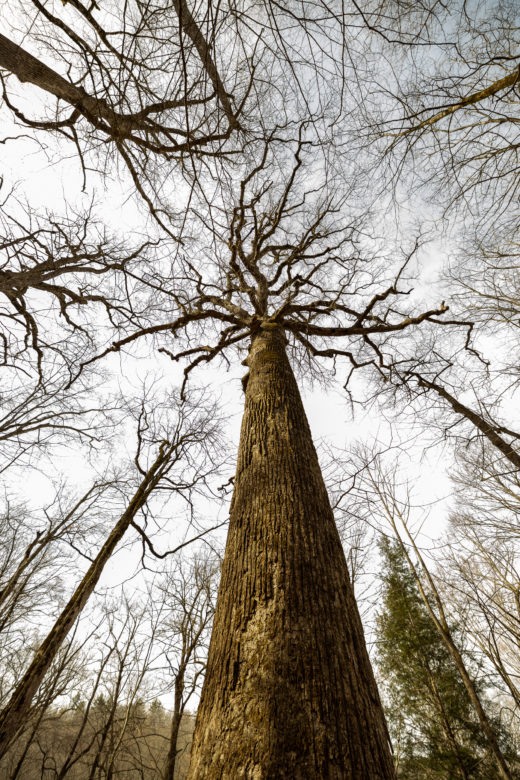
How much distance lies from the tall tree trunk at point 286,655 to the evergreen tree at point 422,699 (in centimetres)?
1054

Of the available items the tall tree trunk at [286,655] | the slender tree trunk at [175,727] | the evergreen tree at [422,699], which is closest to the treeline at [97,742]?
the slender tree trunk at [175,727]

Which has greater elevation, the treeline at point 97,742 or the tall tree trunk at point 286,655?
the treeline at point 97,742

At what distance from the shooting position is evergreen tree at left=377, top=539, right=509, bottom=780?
29.8 feet

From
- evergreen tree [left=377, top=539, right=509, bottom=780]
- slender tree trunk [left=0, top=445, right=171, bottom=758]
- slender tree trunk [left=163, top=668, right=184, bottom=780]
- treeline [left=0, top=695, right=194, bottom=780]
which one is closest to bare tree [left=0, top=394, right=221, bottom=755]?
slender tree trunk [left=0, top=445, right=171, bottom=758]

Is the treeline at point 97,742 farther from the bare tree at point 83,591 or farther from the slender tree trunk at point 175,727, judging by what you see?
the bare tree at point 83,591

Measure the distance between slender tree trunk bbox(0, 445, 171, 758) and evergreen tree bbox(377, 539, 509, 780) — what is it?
9594 mm

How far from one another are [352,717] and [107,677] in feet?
39.9

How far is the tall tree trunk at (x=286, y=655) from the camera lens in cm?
80

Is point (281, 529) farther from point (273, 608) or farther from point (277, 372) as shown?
point (277, 372)

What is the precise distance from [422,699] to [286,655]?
47.9ft

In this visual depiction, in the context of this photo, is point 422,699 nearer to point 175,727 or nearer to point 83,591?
point 175,727


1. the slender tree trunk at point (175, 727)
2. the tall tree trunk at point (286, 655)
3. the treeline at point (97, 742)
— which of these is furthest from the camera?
the slender tree trunk at point (175, 727)

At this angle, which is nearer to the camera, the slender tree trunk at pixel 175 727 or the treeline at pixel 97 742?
the treeline at pixel 97 742

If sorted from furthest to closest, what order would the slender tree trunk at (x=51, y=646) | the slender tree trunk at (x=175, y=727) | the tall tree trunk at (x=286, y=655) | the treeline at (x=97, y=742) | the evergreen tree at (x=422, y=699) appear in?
the evergreen tree at (x=422, y=699)
the slender tree trunk at (x=175, y=727)
the treeline at (x=97, y=742)
the slender tree trunk at (x=51, y=646)
the tall tree trunk at (x=286, y=655)
